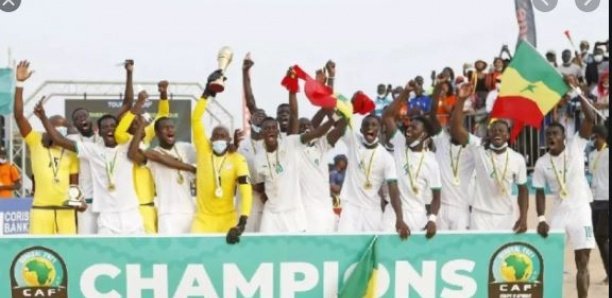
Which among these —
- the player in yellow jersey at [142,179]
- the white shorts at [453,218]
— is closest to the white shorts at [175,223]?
the player in yellow jersey at [142,179]

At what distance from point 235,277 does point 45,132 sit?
2301 mm

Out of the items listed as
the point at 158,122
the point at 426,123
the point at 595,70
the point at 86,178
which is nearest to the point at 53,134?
the point at 86,178

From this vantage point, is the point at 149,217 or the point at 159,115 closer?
the point at 149,217

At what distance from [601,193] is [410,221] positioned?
344cm

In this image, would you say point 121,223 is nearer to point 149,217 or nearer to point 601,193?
point 149,217

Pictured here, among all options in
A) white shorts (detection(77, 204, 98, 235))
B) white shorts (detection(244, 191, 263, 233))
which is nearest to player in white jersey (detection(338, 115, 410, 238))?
white shorts (detection(244, 191, 263, 233))

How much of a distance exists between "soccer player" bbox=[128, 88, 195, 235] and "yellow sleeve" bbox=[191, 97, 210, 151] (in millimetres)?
249

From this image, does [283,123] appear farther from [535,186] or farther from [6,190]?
[6,190]

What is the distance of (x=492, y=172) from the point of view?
9094 mm

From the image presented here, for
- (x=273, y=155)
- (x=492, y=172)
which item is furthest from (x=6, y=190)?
(x=492, y=172)

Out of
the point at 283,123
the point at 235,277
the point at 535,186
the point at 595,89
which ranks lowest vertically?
the point at 235,277

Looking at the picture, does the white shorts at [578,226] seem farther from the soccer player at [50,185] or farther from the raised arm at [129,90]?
the soccer player at [50,185]

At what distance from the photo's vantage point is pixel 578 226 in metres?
9.34

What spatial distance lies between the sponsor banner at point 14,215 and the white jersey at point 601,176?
8.03 meters
